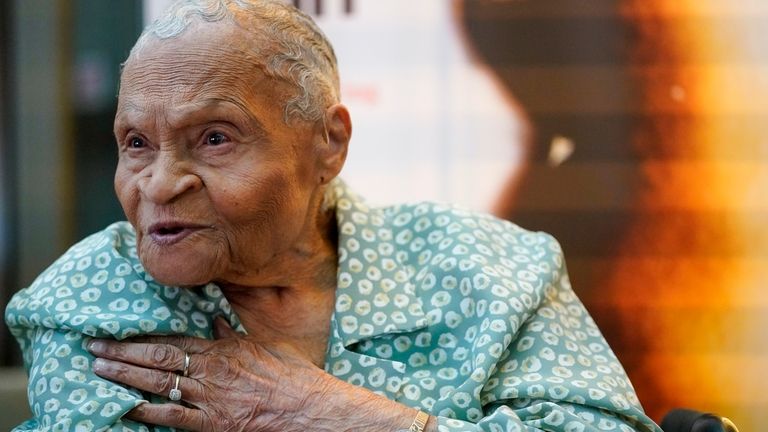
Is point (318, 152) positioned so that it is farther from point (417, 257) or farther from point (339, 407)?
point (339, 407)

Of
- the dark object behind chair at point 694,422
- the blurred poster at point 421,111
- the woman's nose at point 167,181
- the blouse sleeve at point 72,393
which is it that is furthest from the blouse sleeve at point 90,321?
the blurred poster at point 421,111

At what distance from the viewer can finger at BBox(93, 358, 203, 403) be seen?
211 cm

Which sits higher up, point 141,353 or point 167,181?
point 167,181

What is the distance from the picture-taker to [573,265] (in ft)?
12.6

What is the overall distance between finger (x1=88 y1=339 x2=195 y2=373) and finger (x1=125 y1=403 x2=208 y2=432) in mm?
80

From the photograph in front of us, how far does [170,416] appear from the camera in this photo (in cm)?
211

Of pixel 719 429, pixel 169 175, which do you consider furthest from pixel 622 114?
pixel 169 175

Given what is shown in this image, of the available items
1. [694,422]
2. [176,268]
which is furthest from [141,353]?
[694,422]

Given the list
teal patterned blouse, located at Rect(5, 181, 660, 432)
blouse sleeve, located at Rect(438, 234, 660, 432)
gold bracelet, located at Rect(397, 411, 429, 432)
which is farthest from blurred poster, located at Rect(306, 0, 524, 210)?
gold bracelet, located at Rect(397, 411, 429, 432)

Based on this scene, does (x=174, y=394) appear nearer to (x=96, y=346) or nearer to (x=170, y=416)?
(x=170, y=416)

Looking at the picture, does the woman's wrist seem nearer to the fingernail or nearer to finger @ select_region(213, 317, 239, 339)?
finger @ select_region(213, 317, 239, 339)

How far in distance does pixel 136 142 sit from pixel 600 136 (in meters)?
2.05

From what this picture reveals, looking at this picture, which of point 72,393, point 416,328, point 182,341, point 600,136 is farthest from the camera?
point 600,136

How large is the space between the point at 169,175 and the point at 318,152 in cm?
38
